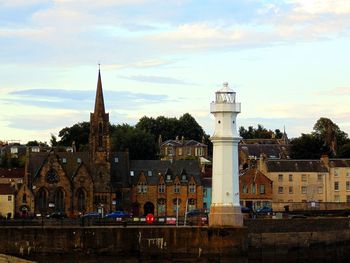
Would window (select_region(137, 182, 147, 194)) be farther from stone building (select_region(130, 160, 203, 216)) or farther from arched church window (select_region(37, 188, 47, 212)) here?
arched church window (select_region(37, 188, 47, 212))

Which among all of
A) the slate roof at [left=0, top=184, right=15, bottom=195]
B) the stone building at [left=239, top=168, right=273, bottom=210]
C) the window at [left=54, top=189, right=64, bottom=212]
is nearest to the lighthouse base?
the slate roof at [left=0, top=184, right=15, bottom=195]

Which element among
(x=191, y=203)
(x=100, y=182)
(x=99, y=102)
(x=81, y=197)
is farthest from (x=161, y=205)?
(x=99, y=102)

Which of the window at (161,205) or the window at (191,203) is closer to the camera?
the window at (161,205)

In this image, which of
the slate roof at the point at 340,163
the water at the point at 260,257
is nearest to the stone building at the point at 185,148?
the slate roof at the point at 340,163

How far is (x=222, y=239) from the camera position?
6038 centimetres

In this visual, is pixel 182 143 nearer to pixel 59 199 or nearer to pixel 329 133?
pixel 329 133

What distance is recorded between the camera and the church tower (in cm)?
9919

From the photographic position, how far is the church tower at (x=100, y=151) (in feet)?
325

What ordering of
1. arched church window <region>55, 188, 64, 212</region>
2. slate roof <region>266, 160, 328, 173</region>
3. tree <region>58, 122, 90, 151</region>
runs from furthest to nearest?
tree <region>58, 122, 90, 151</region> → slate roof <region>266, 160, 328, 173</region> → arched church window <region>55, 188, 64, 212</region>

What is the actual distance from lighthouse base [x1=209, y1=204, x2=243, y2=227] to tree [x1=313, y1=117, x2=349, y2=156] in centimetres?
8183

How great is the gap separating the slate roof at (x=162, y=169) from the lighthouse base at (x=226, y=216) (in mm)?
41425

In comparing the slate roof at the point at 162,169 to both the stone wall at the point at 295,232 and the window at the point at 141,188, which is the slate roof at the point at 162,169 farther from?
the stone wall at the point at 295,232

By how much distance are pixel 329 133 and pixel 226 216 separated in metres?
85.8

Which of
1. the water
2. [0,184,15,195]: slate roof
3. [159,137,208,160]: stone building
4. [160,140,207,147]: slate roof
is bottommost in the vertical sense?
the water
